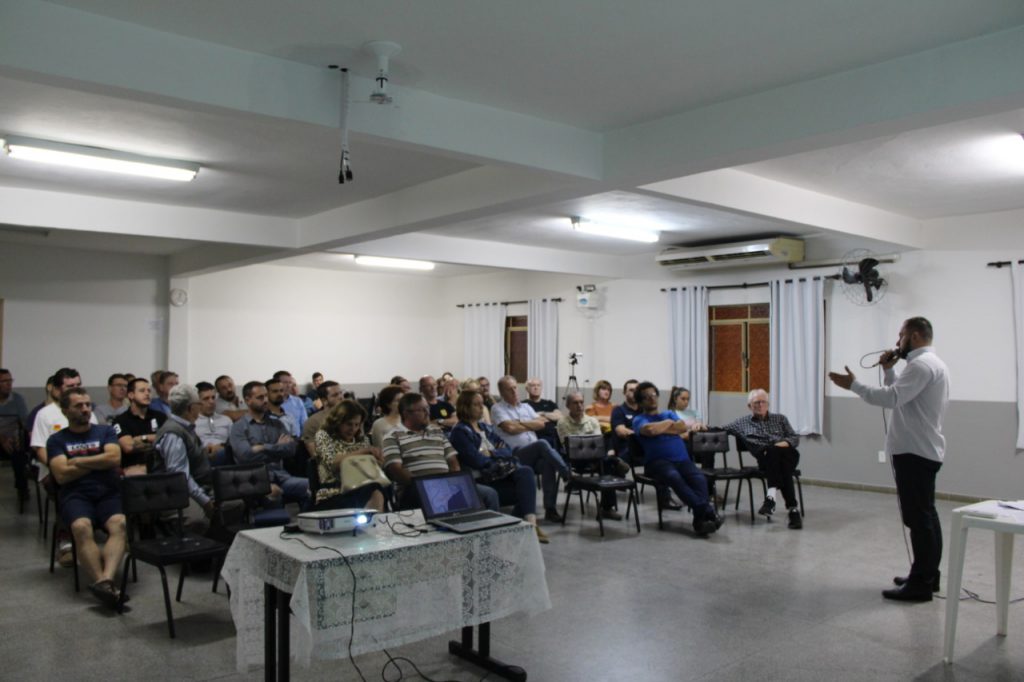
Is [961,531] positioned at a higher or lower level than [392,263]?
lower

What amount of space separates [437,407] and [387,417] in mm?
2436

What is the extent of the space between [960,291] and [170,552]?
278 inches

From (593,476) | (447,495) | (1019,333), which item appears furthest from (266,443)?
A: (1019,333)

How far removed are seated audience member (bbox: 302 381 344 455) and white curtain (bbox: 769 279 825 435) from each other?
186 inches

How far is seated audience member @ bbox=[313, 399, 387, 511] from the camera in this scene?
4457 millimetres

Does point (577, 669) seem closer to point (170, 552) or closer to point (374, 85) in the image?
point (170, 552)

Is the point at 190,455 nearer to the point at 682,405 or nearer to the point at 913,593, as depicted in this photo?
the point at 682,405

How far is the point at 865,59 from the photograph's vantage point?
341 centimetres

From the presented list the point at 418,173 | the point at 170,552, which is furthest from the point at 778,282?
the point at 170,552

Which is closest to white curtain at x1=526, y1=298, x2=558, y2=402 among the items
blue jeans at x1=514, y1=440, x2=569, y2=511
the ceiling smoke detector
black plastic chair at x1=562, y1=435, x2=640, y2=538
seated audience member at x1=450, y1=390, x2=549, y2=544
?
black plastic chair at x1=562, y1=435, x2=640, y2=538

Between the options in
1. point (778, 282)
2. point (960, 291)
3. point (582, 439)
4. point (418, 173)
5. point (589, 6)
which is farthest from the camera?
point (778, 282)

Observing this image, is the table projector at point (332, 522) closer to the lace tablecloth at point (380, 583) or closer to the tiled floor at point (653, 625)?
the lace tablecloth at point (380, 583)

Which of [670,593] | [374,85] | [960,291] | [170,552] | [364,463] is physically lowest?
[670,593]

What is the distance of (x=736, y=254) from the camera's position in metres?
8.57
